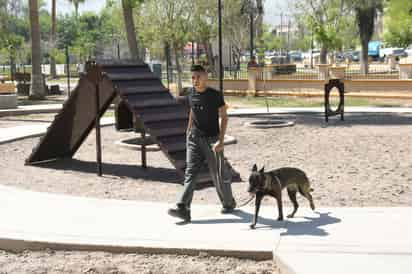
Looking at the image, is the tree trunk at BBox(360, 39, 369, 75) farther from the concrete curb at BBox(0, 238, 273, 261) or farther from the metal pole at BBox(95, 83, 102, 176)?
the concrete curb at BBox(0, 238, 273, 261)

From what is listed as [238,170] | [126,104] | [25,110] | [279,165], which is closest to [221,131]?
[126,104]

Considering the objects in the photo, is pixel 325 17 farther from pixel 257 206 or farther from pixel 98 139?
pixel 257 206

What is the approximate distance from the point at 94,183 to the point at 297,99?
19717mm

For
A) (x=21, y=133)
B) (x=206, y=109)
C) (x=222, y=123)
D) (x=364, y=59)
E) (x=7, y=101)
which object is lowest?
(x=21, y=133)

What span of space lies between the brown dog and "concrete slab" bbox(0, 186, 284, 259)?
12.2 inches

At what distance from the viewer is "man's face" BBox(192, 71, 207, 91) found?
709cm

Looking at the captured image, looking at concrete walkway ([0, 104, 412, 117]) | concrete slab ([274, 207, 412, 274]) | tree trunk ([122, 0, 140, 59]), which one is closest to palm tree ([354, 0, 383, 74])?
tree trunk ([122, 0, 140, 59])

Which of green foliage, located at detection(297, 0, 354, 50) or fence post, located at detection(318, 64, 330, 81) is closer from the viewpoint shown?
fence post, located at detection(318, 64, 330, 81)

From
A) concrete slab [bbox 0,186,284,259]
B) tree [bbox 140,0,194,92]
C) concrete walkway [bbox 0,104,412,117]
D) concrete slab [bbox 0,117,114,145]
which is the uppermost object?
tree [bbox 140,0,194,92]

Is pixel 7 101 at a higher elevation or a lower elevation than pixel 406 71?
lower

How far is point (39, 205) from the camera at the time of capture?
8398 mm

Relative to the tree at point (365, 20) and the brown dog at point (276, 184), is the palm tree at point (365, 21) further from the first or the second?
the brown dog at point (276, 184)

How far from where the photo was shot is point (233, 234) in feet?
22.1

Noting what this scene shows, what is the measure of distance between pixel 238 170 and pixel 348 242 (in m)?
5.12
